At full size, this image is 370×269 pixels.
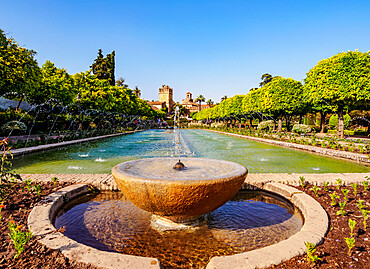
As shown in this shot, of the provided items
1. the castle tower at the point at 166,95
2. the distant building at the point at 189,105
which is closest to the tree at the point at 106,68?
the distant building at the point at 189,105

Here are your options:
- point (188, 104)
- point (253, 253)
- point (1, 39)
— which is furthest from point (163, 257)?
point (188, 104)

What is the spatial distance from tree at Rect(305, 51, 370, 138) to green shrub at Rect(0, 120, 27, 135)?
27.0 m

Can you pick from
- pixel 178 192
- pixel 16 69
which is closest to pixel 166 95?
pixel 16 69

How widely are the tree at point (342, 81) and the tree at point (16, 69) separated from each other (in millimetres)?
23812

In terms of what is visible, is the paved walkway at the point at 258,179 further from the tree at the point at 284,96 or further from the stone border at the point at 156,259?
the tree at the point at 284,96

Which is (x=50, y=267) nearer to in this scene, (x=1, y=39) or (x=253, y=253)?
(x=253, y=253)

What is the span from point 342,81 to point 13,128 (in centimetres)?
2854

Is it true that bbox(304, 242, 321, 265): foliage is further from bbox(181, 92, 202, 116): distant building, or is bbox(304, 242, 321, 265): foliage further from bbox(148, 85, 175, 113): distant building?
bbox(148, 85, 175, 113): distant building

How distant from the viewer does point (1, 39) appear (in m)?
13.9

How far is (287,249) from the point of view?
8.48 feet

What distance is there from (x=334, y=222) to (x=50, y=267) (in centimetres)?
385

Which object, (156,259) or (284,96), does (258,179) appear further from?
(284,96)

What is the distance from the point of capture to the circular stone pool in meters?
3.03

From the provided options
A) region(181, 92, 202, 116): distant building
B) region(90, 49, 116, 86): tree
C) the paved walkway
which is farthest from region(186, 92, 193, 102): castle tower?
the paved walkway
